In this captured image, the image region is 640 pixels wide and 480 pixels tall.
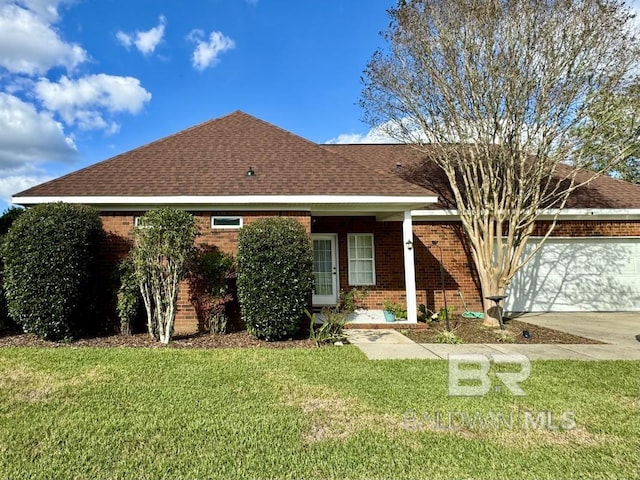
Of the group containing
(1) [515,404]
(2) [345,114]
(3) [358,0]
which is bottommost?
(1) [515,404]

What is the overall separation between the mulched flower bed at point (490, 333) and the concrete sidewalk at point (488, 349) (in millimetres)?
368

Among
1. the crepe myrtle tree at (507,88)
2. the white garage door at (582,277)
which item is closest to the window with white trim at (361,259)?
the crepe myrtle tree at (507,88)

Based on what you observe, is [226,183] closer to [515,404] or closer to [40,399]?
[40,399]

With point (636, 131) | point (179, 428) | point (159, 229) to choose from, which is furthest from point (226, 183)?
point (636, 131)

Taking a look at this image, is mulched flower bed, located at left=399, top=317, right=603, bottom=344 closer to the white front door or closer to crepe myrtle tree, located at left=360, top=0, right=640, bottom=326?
crepe myrtle tree, located at left=360, top=0, right=640, bottom=326

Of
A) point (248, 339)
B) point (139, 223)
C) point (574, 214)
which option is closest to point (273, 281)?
point (248, 339)

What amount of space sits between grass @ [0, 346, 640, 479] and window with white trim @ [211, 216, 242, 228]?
3.55m

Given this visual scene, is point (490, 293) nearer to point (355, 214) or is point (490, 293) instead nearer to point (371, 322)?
point (371, 322)

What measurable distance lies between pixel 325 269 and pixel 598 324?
7.12m

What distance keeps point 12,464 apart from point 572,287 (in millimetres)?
13022

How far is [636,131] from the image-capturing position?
8.30m

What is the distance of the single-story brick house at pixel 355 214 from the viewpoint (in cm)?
796

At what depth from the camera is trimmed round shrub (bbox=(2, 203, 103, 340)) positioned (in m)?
6.16

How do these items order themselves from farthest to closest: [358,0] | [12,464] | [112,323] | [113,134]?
1. [113,134]
2. [358,0]
3. [112,323]
4. [12,464]
